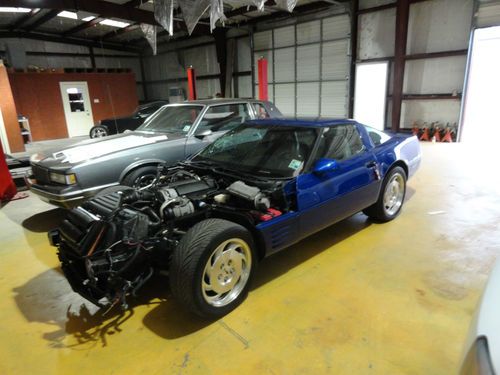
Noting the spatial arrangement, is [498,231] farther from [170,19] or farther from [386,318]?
[170,19]

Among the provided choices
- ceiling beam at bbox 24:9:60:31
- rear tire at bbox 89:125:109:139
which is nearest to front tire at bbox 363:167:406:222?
rear tire at bbox 89:125:109:139

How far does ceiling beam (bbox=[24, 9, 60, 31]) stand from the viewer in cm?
1209

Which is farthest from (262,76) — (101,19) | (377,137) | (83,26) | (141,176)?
(83,26)

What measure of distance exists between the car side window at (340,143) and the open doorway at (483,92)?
759 centimetres

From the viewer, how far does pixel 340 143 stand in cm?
324

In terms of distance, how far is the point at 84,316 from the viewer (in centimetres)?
245

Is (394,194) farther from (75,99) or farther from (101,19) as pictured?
(75,99)

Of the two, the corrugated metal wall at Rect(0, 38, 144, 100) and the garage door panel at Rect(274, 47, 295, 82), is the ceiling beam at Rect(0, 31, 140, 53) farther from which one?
the garage door panel at Rect(274, 47, 295, 82)

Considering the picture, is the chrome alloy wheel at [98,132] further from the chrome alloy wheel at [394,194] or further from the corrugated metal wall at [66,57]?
the chrome alloy wheel at [394,194]

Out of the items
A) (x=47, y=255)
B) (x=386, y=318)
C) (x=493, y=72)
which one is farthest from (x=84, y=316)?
(x=493, y=72)

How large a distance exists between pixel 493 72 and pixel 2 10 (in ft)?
52.2

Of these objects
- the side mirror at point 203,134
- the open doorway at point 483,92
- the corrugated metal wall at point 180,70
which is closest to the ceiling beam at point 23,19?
the corrugated metal wall at point 180,70

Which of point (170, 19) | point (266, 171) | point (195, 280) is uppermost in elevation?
point (170, 19)

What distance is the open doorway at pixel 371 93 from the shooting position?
10.4 metres
